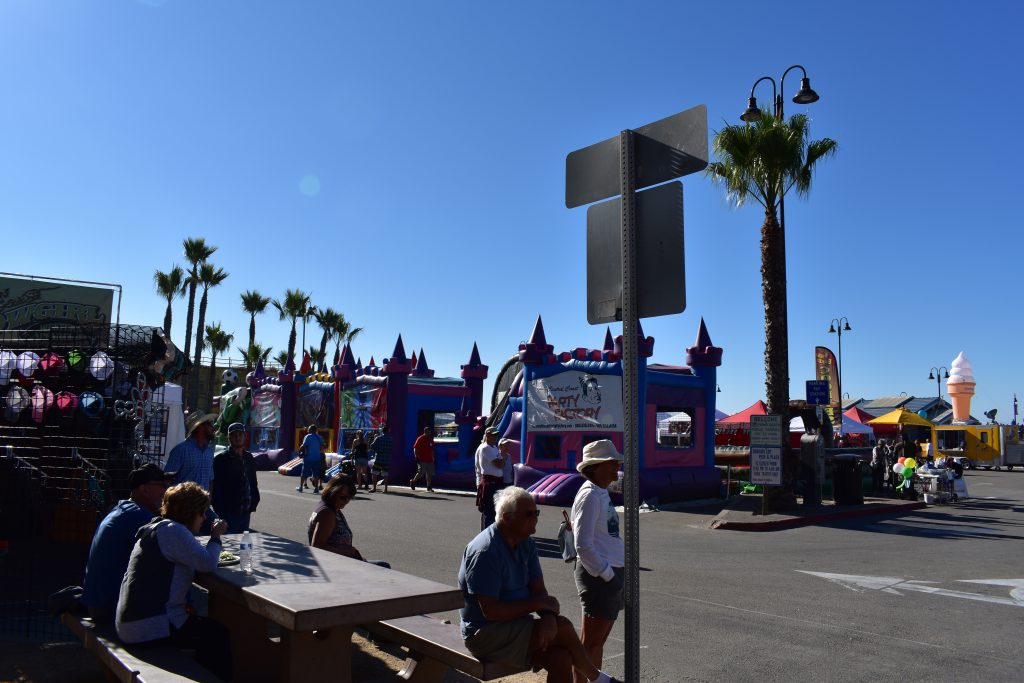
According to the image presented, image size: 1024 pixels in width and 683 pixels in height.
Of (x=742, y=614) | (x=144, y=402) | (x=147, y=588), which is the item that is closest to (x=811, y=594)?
(x=742, y=614)

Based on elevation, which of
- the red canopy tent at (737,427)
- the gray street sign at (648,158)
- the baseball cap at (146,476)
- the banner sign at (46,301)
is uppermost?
the banner sign at (46,301)

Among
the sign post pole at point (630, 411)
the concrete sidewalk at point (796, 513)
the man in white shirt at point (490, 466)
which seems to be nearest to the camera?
the sign post pole at point (630, 411)

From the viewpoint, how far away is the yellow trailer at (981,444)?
40688 millimetres

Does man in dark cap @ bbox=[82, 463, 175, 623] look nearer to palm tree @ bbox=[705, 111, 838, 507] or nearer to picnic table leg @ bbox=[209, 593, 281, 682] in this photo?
picnic table leg @ bbox=[209, 593, 281, 682]

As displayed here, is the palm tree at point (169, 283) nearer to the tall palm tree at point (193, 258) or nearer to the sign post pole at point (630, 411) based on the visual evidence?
the tall palm tree at point (193, 258)

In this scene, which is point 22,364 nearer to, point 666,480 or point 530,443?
point 530,443

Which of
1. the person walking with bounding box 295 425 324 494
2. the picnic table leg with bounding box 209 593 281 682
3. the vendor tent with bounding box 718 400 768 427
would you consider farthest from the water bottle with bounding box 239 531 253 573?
the vendor tent with bounding box 718 400 768 427

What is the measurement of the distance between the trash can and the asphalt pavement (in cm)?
120

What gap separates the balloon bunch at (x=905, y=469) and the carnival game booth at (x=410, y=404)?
11405 mm

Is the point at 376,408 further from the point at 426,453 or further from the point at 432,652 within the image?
the point at 432,652

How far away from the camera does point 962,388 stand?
47406 mm

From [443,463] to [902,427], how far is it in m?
27.7

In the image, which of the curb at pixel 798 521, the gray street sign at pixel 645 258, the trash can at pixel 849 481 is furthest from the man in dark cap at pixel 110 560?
the trash can at pixel 849 481

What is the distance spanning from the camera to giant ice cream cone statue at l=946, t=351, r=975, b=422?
155ft
